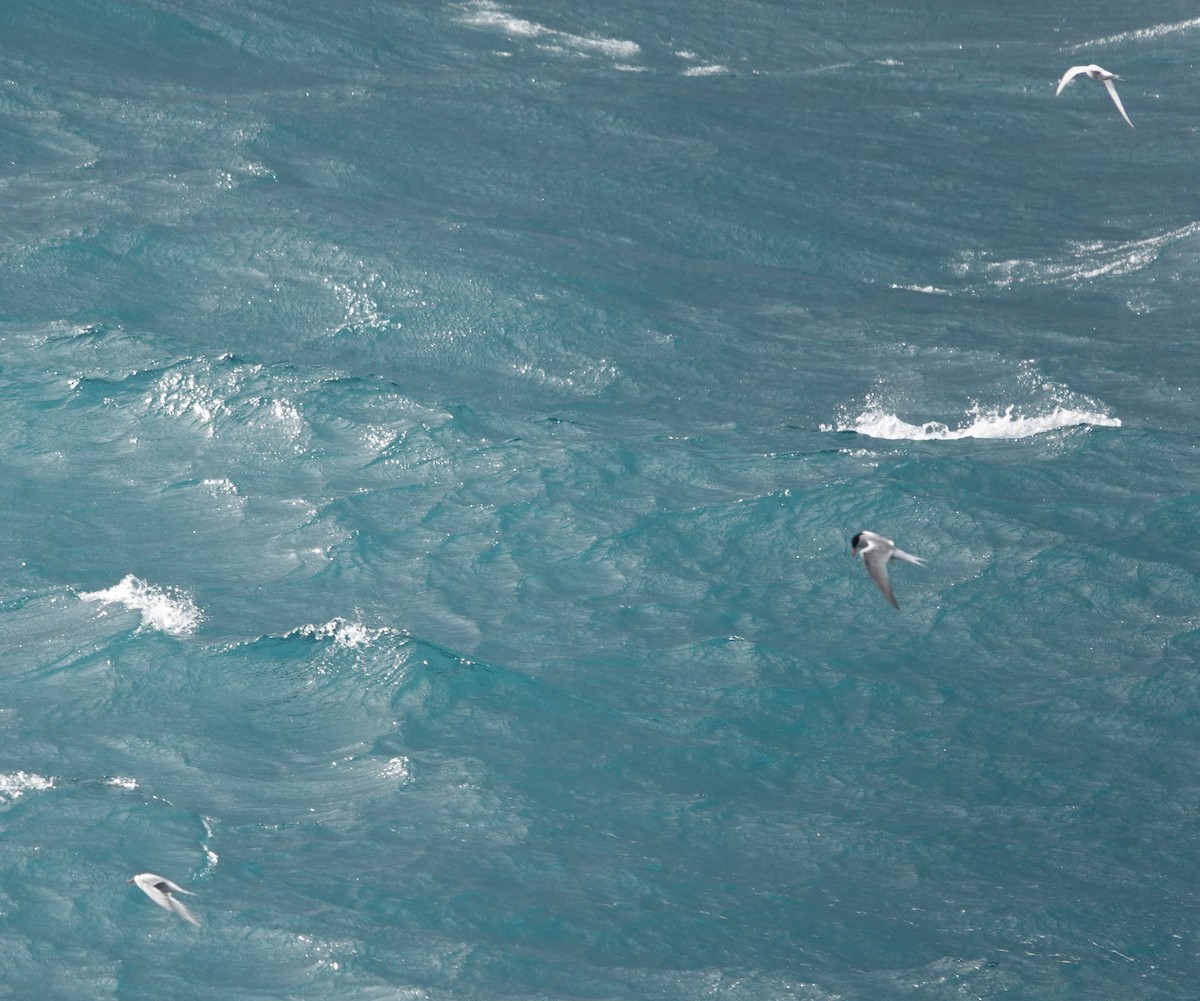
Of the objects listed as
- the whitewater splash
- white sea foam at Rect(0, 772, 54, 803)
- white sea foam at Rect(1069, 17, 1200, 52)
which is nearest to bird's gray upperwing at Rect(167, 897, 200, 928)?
white sea foam at Rect(0, 772, 54, 803)

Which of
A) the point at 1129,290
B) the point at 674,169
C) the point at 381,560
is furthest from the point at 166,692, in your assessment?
the point at 1129,290

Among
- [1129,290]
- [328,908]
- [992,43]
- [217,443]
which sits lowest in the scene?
[328,908]

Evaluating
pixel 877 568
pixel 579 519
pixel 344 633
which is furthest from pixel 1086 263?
pixel 344 633

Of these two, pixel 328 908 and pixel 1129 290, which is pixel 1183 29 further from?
pixel 328 908

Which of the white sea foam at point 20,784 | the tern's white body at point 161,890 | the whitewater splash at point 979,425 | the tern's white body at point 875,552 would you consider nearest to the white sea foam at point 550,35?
the whitewater splash at point 979,425

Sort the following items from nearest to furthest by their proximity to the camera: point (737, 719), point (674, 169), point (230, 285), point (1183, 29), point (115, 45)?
point (737, 719), point (230, 285), point (674, 169), point (115, 45), point (1183, 29)

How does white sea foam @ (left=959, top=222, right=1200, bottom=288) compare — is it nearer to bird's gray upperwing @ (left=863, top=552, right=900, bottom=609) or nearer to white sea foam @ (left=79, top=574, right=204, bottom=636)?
bird's gray upperwing @ (left=863, top=552, right=900, bottom=609)
